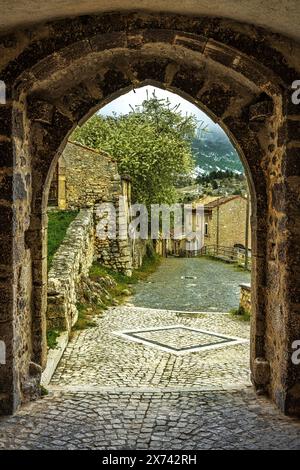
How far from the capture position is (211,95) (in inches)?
211

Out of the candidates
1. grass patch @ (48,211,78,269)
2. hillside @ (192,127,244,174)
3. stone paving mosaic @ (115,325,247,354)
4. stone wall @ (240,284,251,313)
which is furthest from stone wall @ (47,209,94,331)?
hillside @ (192,127,244,174)

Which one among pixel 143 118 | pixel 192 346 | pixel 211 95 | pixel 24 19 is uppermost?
pixel 143 118

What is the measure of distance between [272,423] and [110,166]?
1350 cm

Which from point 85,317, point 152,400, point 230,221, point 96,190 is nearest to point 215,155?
point 230,221

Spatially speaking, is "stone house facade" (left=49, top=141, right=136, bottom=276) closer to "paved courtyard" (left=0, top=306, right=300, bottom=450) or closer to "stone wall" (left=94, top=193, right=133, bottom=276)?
"stone wall" (left=94, top=193, right=133, bottom=276)

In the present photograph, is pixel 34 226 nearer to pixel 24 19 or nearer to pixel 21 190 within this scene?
pixel 21 190

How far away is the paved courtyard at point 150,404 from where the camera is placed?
4215mm

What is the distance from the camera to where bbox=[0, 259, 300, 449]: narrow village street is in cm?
423

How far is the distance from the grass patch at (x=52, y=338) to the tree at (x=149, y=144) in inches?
537

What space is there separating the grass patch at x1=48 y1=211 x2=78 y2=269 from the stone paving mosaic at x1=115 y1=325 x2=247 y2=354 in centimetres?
248

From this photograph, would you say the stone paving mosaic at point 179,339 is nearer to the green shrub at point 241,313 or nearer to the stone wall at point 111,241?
the green shrub at point 241,313

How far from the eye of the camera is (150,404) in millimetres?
5191

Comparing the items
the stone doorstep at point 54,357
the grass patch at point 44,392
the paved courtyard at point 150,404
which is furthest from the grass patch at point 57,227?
the grass patch at point 44,392
